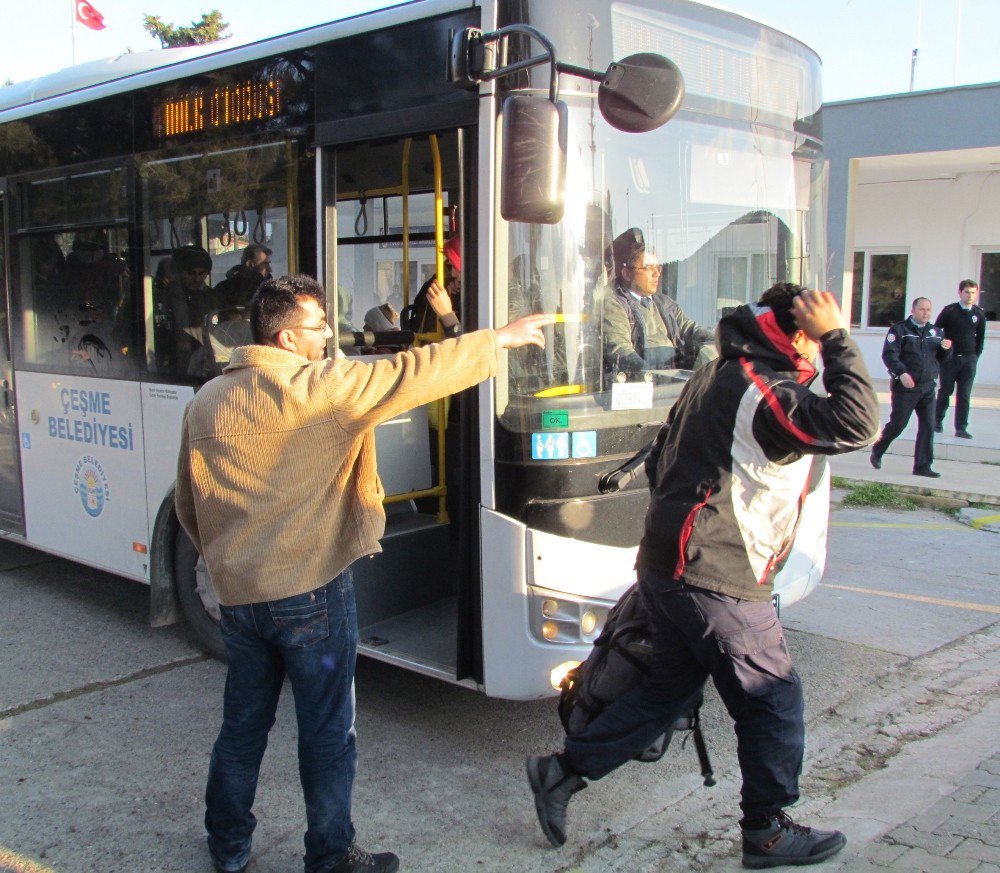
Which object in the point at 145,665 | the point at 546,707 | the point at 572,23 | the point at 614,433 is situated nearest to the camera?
the point at 572,23

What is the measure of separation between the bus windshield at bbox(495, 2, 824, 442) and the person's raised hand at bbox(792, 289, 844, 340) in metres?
0.99

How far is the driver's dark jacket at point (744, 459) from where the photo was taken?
3.05 m

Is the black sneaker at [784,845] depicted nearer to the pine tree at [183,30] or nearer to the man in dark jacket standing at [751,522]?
the man in dark jacket standing at [751,522]

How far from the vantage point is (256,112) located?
15.9 ft

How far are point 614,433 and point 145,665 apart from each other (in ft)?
9.61

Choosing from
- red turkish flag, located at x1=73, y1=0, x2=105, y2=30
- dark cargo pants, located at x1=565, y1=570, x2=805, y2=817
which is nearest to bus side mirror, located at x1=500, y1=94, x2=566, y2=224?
dark cargo pants, located at x1=565, y1=570, x2=805, y2=817

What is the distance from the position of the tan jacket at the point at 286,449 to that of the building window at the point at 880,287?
18.3 meters

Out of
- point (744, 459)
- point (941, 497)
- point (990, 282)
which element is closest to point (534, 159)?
point (744, 459)

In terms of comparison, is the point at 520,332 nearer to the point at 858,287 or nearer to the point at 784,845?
the point at 784,845

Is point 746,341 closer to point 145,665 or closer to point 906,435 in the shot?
point 145,665

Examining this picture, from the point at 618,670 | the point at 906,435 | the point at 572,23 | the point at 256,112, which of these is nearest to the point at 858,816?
the point at 618,670

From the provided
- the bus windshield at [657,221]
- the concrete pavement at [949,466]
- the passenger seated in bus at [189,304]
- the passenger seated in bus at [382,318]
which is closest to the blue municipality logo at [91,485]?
the passenger seated in bus at [189,304]

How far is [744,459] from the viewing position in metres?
3.14

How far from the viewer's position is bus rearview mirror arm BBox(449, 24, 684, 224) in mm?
3604
